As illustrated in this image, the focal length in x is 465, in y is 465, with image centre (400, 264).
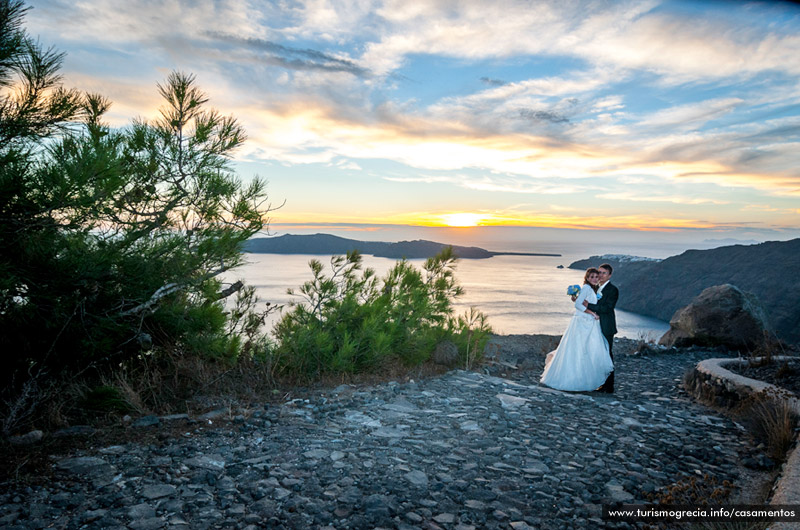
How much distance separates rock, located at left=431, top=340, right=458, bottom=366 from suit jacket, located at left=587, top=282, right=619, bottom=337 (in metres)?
2.59

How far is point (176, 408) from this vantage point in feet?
16.8

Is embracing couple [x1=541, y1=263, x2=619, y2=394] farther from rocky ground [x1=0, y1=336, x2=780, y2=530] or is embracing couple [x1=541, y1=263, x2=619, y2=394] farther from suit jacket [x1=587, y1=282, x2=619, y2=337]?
rocky ground [x1=0, y1=336, x2=780, y2=530]

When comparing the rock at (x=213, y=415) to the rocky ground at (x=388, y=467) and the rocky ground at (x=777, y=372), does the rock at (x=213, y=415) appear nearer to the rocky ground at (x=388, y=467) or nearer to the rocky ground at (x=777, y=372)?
the rocky ground at (x=388, y=467)

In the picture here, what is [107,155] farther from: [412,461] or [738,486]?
[738,486]

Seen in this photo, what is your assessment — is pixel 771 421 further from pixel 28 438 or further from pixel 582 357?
pixel 28 438

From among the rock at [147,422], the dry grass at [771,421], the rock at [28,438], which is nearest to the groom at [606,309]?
the dry grass at [771,421]

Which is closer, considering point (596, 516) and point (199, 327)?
point (596, 516)

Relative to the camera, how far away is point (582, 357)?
7.81 m

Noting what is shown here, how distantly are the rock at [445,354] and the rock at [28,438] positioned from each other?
20.1 feet

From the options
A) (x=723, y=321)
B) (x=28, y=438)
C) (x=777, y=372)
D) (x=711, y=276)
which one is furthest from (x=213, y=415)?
(x=711, y=276)

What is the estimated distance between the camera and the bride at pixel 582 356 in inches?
304

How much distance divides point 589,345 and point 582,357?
24 cm

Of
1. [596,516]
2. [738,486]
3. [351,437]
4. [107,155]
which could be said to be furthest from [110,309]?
[738,486]

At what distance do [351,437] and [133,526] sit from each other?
209cm
